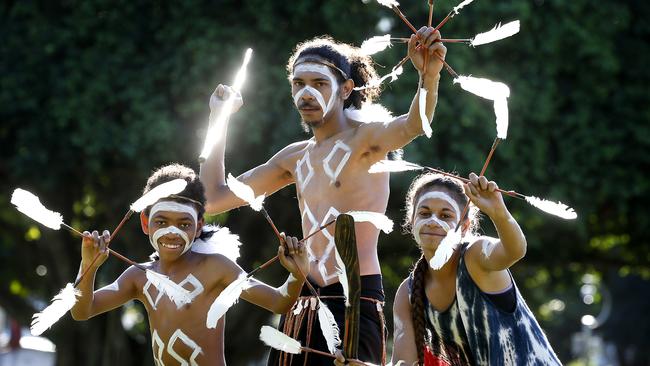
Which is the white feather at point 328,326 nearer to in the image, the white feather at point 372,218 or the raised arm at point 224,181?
the white feather at point 372,218

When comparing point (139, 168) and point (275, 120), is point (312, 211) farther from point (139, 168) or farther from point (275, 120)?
point (139, 168)

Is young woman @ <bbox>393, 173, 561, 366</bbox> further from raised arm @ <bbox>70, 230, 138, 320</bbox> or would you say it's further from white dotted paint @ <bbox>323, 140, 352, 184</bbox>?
raised arm @ <bbox>70, 230, 138, 320</bbox>

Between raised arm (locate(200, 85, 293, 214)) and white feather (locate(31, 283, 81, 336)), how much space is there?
0.75m

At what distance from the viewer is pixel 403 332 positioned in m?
4.16

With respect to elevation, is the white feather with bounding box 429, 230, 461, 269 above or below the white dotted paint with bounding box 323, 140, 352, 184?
below

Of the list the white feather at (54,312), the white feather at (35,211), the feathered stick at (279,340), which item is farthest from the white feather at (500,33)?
the white feather at (54,312)

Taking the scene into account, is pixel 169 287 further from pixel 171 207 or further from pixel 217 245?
pixel 217 245

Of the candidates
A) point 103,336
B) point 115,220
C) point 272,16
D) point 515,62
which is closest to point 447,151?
point 515,62

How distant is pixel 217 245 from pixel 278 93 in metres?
5.57

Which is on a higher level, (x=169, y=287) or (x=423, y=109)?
(x=423, y=109)

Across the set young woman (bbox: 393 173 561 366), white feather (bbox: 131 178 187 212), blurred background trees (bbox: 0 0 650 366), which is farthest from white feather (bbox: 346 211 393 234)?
blurred background trees (bbox: 0 0 650 366)

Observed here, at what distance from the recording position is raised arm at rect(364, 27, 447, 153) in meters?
3.68

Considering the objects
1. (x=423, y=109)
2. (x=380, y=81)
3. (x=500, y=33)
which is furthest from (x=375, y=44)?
(x=500, y=33)

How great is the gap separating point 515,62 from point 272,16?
226 centimetres
